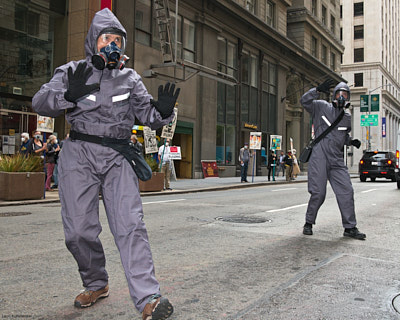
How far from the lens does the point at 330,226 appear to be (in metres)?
7.24

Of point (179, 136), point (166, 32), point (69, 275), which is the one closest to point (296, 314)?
point (69, 275)

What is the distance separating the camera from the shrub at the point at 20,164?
11.1 m

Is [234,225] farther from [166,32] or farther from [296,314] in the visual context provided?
[166,32]

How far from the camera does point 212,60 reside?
24.2 meters

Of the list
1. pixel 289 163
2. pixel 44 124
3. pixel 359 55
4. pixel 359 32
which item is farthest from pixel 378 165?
pixel 359 32

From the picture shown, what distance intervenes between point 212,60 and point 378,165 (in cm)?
1065

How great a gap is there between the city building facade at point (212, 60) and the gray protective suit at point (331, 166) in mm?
11998

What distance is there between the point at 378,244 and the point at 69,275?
391 cm

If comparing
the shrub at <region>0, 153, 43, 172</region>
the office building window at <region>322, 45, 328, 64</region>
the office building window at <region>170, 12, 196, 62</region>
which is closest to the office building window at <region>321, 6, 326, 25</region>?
the office building window at <region>322, 45, 328, 64</region>

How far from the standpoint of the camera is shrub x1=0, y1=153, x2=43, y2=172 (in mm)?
11055

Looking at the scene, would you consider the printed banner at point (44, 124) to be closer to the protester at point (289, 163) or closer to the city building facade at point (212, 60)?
the city building facade at point (212, 60)

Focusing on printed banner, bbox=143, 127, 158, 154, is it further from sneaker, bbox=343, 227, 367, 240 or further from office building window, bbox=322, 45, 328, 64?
office building window, bbox=322, 45, 328, 64

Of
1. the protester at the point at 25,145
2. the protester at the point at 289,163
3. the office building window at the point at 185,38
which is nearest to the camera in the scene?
the protester at the point at 25,145

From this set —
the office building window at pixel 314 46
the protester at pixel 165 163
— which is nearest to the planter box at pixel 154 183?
the protester at pixel 165 163
